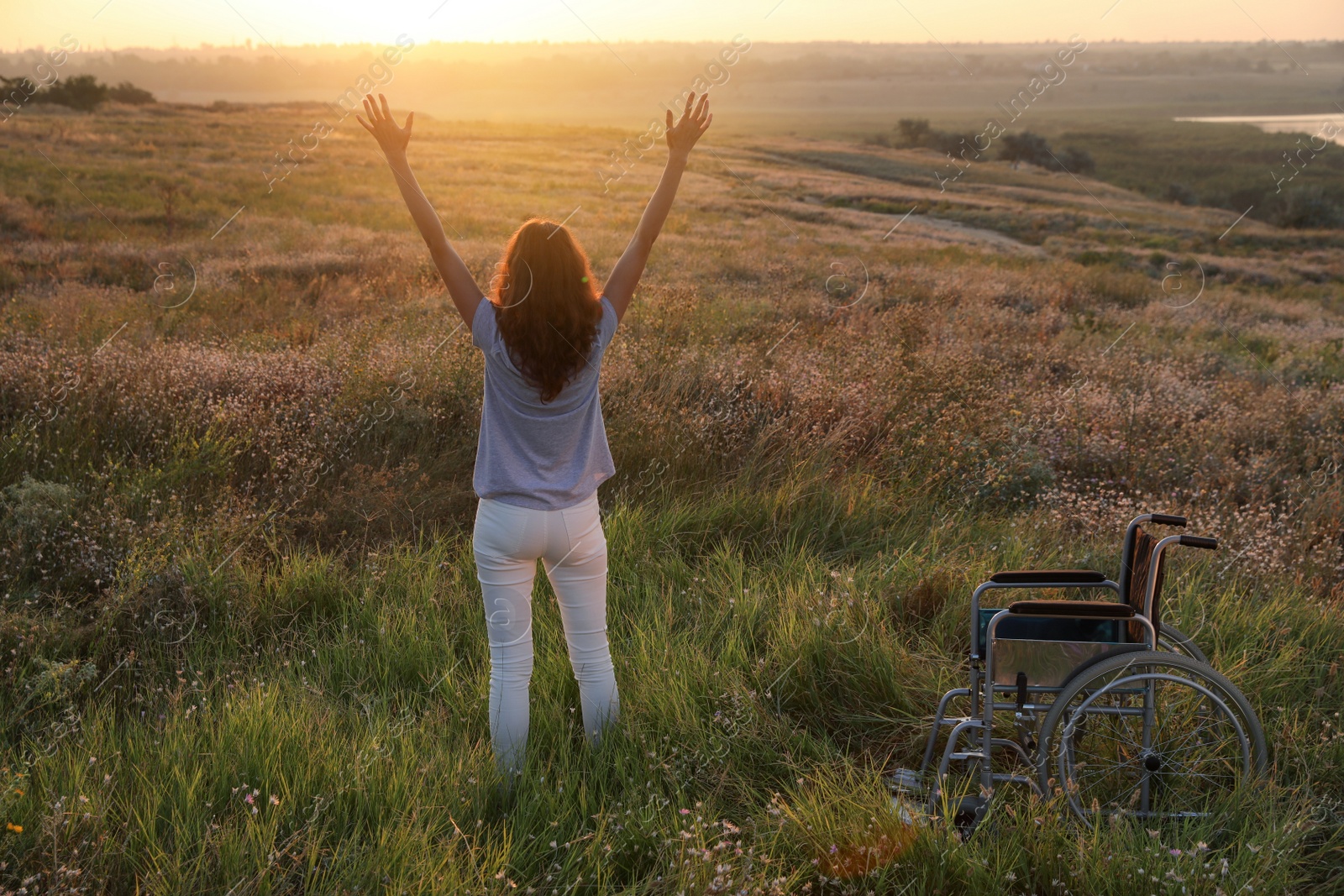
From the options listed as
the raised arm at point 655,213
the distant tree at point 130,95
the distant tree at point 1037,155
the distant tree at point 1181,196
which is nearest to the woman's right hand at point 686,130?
the raised arm at point 655,213

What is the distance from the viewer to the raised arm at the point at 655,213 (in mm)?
3281

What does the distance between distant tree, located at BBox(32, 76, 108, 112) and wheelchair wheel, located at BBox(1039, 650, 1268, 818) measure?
56955mm

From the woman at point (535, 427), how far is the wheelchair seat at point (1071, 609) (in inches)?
58.3

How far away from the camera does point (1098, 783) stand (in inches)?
126

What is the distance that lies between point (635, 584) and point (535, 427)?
1.76m

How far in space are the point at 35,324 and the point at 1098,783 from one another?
32.1 ft

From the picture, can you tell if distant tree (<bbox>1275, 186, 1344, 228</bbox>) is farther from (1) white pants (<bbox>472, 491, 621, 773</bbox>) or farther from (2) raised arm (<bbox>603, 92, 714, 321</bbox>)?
(1) white pants (<bbox>472, 491, 621, 773</bbox>)

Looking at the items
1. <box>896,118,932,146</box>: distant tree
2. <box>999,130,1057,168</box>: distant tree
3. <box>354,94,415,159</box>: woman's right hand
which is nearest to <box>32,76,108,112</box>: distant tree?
<box>354,94,415,159</box>: woman's right hand

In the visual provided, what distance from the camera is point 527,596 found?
131 inches

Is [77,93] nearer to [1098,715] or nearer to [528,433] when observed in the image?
[528,433]

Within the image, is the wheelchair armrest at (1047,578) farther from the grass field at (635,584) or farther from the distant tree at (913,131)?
the distant tree at (913,131)

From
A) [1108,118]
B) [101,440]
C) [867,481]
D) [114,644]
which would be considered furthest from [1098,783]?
[1108,118]

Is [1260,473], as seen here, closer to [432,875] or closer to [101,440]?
[432,875]

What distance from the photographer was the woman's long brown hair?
9.75 ft
